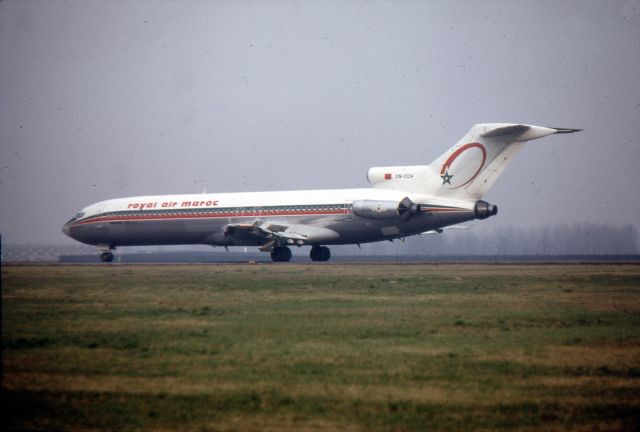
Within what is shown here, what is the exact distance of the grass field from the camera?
9.96 meters

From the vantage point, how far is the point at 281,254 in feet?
153

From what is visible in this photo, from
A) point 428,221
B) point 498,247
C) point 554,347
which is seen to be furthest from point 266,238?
point 498,247

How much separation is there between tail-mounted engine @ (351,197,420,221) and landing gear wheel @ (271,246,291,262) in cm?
599

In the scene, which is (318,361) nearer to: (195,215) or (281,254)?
A: (281,254)

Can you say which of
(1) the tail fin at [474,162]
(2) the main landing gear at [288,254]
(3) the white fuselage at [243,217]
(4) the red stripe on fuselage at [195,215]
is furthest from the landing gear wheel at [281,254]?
(1) the tail fin at [474,162]

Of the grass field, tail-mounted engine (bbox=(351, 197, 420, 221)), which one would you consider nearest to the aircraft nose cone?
tail-mounted engine (bbox=(351, 197, 420, 221))

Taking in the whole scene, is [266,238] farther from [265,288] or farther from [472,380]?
[472,380]

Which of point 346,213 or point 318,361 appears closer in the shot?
point 318,361

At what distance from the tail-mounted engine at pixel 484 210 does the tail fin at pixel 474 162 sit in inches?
34.1

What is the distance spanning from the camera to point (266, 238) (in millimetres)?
45812

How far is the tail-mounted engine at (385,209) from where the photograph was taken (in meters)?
40.9

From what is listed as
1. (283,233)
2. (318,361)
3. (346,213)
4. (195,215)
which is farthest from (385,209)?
(318,361)

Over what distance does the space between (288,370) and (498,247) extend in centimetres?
8397

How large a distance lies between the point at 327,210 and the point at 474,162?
30.5 feet
